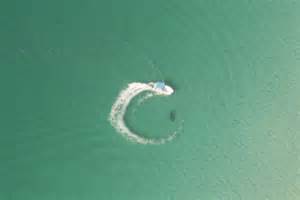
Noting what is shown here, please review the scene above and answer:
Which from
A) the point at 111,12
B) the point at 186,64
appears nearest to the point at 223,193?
the point at 186,64

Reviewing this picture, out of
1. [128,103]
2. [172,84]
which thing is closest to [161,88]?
[172,84]

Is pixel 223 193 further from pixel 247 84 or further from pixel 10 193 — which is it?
pixel 10 193

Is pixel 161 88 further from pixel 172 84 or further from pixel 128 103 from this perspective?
pixel 128 103

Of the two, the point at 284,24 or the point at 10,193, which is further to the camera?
the point at 284,24

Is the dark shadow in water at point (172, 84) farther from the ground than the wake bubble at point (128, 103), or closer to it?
farther from the ground

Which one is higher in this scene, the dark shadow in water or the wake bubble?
the dark shadow in water
